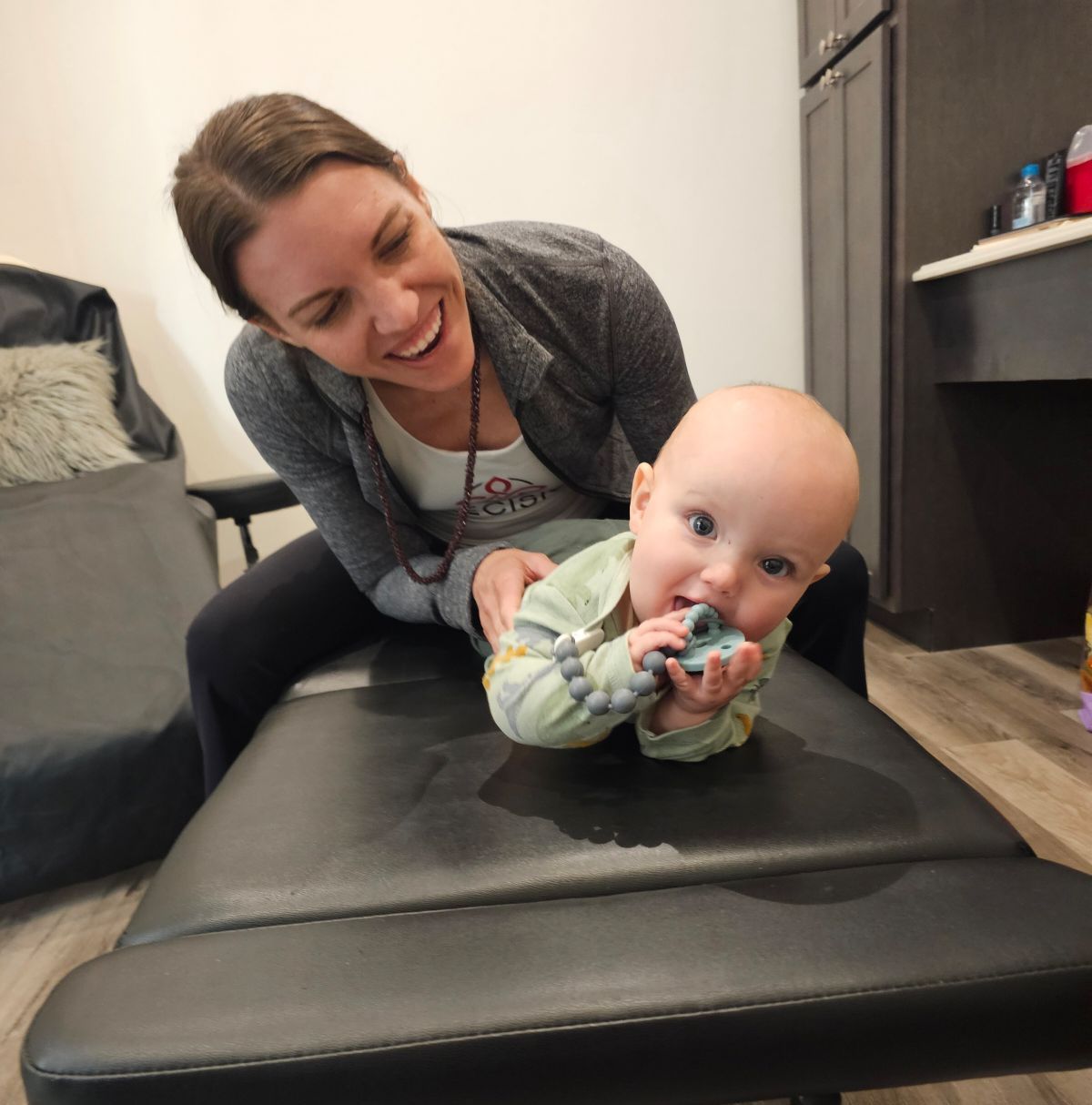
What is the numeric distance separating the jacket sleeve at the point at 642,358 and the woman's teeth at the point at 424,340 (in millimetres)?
252

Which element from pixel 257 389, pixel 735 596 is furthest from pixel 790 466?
pixel 257 389

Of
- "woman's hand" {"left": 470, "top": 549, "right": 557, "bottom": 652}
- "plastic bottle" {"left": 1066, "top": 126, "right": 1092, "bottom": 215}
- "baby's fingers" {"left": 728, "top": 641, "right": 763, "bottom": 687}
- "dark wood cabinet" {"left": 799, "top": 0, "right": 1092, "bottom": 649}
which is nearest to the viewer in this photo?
"baby's fingers" {"left": 728, "top": 641, "right": 763, "bottom": 687}

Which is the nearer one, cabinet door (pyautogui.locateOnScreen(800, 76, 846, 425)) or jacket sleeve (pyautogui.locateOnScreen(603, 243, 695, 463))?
jacket sleeve (pyautogui.locateOnScreen(603, 243, 695, 463))

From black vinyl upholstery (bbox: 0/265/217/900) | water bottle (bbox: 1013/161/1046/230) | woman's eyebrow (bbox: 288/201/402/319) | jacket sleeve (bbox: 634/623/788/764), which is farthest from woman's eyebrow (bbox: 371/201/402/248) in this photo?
water bottle (bbox: 1013/161/1046/230)

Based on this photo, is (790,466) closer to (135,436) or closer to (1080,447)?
(1080,447)

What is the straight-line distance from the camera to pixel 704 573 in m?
0.55

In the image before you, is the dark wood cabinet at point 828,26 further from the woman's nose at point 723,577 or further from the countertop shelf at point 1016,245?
the woman's nose at point 723,577

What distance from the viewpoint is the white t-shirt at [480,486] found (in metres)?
0.94

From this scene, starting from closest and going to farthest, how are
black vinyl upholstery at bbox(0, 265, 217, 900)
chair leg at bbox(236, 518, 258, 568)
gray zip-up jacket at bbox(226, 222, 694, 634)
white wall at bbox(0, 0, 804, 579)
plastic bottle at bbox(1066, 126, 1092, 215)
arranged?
1. gray zip-up jacket at bbox(226, 222, 694, 634)
2. black vinyl upholstery at bbox(0, 265, 217, 900)
3. plastic bottle at bbox(1066, 126, 1092, 215)
4. chair leg at bbox(236, 518, 258, 568)
5. white wall at bbox(0, 0, 804, 579)

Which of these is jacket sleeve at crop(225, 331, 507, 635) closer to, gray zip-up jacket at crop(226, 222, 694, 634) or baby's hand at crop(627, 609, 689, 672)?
gray zip-up jacket at crop(226, 222, 694, 634)

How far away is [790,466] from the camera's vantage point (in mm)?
528

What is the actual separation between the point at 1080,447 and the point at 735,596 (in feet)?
5.12

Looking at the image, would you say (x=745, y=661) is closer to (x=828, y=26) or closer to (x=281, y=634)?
(x=281, y=634)

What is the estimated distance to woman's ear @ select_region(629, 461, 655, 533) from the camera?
2.11ft
